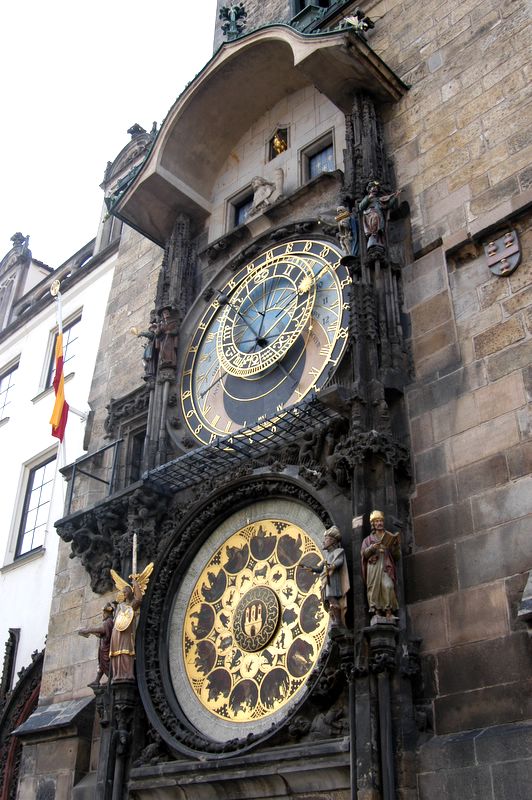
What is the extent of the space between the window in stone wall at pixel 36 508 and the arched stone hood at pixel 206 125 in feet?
15.3

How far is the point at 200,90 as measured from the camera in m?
12.2

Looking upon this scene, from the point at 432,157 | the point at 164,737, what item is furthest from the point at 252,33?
the point at 164,737

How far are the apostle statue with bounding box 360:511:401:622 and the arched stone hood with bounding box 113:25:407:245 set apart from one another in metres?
6.54

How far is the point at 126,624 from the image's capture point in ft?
30.3

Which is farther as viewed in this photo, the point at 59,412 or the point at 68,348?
the point at 68,348

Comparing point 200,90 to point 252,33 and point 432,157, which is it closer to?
point 252,33

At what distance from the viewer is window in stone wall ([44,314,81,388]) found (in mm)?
15742

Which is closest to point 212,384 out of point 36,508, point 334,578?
point 334,578

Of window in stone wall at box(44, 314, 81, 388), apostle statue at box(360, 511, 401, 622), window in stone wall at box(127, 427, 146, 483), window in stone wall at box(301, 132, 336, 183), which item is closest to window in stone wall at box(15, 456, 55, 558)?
window in stone wall at box(44, 314, 81, 388)

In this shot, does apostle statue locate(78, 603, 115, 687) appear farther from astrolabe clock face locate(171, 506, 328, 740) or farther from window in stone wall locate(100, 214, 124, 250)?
window in stone wall locate(100, 214, 124, 250)

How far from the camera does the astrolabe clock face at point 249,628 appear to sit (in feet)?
26.5

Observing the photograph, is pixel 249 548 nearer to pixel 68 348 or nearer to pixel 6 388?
pixel 68 348

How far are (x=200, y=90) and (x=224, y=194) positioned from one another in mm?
1417

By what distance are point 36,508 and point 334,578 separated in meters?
8.62
